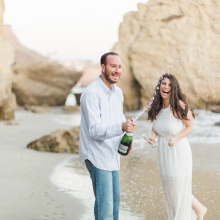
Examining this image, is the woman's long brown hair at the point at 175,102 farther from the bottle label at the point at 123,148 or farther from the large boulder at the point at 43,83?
the large boulder at the point at 43,83

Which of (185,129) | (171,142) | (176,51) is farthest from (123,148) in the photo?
(176,51)

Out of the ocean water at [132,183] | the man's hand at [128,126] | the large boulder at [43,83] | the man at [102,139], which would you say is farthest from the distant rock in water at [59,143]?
the large boulder at [43,83]

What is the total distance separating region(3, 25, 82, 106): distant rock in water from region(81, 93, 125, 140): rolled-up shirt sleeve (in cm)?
1871

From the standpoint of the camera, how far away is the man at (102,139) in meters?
3.03

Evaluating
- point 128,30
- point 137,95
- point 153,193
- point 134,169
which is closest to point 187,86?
point 137,95

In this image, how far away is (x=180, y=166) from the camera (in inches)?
142

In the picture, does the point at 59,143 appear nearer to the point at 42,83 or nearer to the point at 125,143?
the point at 125,143

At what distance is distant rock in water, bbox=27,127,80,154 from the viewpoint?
764cm

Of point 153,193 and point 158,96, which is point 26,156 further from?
point 158,96

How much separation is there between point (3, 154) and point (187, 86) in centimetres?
783

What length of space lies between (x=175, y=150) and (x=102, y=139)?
0.88 meters

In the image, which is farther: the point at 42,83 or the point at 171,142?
the point at 42,83

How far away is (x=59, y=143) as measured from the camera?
7.67 m

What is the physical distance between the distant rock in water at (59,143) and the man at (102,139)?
455cm
